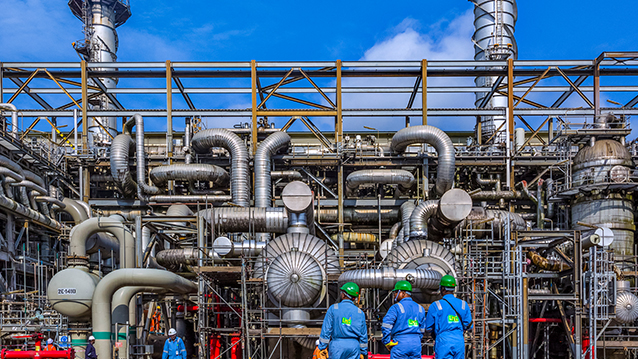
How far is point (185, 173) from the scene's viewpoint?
23438 millimetres

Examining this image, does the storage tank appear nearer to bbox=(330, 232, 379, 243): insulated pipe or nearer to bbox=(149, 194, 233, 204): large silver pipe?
bbox=(330, 232, 379, 243): insulated pipe

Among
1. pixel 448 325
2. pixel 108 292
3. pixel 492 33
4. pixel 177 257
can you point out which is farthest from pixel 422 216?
pixel 492 33

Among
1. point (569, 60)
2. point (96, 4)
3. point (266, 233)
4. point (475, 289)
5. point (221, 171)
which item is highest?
point (96, 4)

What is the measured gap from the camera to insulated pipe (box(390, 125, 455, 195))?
2284cm

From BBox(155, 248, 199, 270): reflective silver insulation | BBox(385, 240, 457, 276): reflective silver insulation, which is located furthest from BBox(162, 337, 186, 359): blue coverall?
BBox(385, 240, 457, 276): reflective silver insulation

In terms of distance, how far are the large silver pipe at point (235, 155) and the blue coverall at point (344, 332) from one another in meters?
16.1

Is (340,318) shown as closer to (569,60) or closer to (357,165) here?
(357,165)

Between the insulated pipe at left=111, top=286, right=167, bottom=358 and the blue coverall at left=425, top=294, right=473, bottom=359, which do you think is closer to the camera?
the blue coverall at left=425, top=294, right=473, bottom=359

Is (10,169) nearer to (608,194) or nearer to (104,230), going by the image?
(104,230)

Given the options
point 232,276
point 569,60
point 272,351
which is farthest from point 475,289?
point 569,60

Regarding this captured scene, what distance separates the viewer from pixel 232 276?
18688 mm

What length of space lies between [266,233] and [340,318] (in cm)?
1535

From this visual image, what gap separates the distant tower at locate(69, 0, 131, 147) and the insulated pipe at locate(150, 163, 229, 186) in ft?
33.2

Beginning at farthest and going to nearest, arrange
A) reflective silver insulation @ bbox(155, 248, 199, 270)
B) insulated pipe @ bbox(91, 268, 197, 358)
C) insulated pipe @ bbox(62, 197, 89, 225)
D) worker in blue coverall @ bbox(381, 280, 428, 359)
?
insulated pipe @ bbox(62, 197, 89, 225) < reflective silver insulation @ bbox(155, 248, 199, 270) < insulated pipe @ bbox(91, 268, 197, 358) < worker in blue coverall @ bbox(381, 280, 428, 359)
